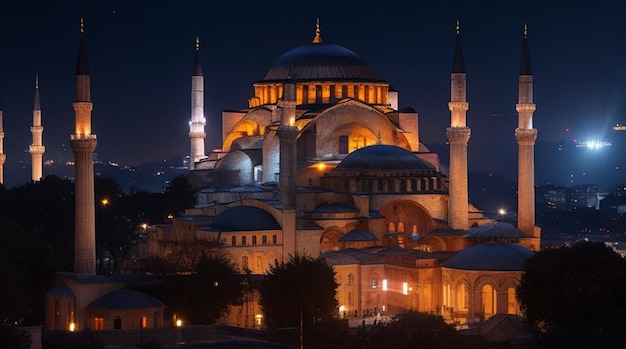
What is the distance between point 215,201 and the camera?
43.4 meters

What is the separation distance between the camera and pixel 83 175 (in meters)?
34.8

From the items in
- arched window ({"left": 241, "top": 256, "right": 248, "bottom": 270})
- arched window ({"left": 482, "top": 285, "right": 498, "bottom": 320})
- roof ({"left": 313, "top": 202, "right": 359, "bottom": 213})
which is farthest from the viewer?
roof ({"left": 313, "top": 202, "right": 359, "bottom": 213})

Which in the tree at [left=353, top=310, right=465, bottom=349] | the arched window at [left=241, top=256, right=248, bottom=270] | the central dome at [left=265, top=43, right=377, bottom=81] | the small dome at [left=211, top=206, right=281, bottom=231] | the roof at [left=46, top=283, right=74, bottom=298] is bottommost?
the tree at [left=353, top=310, right=465, bottom=349]

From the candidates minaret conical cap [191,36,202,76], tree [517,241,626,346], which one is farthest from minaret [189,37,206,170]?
tree [517,241,626,346]

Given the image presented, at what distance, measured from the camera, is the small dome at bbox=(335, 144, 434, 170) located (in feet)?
132

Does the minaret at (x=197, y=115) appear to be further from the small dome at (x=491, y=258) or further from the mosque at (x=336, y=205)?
the small dome at (x=491, y=258)

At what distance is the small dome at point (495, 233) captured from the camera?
121 ft

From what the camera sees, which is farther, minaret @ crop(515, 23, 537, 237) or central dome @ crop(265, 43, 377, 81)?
central dome @ crop(265, 43, 377, 81)

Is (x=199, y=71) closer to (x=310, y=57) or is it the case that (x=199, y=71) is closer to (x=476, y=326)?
(x=310, y=57)

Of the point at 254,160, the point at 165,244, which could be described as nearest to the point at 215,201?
the point at 254,160

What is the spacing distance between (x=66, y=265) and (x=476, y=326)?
33.7 feet

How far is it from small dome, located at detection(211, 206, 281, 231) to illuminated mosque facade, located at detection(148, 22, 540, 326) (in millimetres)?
51

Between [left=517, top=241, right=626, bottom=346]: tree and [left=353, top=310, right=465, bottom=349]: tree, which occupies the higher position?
[left=517, top=241, right=626, bottom=346]: tree

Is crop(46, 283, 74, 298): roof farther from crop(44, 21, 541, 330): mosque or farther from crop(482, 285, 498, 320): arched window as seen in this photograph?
crop(482, 285, 498, 320): arched window
